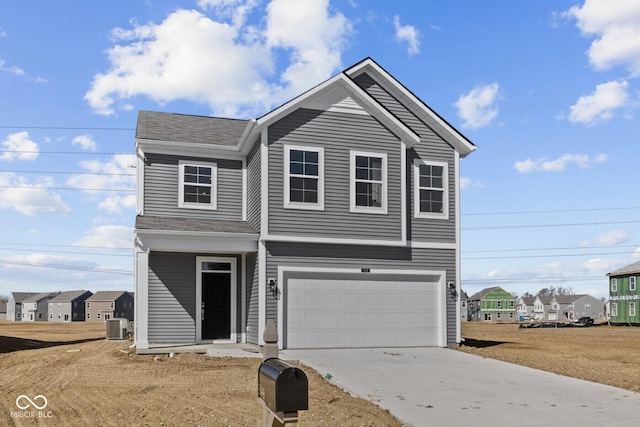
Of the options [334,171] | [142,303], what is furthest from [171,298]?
[334,171]

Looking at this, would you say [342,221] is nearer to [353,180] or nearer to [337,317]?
[353,180]

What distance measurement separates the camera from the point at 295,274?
18.1 metres

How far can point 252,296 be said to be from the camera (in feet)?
60.8

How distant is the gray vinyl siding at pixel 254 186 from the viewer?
18236 millimetres

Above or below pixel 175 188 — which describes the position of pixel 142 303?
below

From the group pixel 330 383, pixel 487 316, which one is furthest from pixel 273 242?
pixel 487 316

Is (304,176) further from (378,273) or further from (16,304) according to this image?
(16,304)

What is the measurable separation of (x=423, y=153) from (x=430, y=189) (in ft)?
3.82

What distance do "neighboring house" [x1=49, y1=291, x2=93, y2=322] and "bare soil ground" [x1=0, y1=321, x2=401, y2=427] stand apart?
106 meters

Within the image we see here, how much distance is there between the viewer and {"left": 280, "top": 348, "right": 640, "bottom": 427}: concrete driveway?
9.94m

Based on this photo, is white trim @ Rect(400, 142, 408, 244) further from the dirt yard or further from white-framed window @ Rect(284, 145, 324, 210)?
the dirt yard

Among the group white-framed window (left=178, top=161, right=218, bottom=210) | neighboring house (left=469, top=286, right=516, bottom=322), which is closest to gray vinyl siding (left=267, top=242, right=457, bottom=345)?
white-framed window (left=178, top=161, right=218, bottom=210)

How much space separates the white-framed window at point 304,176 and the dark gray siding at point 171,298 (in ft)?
13.3

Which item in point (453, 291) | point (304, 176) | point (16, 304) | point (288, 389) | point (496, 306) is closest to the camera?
point (288, 389)
